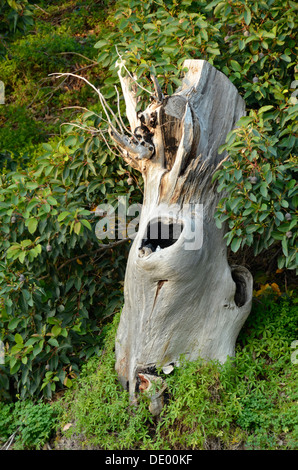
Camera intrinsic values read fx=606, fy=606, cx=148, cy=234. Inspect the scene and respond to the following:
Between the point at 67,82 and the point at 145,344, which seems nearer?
the point at 145,344

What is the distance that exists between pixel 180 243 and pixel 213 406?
1066mm

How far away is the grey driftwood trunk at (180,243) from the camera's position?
3.94 metres

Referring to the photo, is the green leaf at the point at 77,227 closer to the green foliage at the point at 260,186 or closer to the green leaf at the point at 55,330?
the green leaf at the point at 55,330

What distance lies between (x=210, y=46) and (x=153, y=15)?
0.55 meters

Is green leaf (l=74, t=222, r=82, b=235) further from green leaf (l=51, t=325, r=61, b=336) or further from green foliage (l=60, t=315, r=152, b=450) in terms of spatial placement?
green foliage (l=60, t=315, r=152, b=450)

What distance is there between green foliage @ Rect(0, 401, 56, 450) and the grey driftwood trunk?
2.10 ft

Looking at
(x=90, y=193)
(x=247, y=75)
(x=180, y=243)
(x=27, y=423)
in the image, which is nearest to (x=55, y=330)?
(x=27, y=423)

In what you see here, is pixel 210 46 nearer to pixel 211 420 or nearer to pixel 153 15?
pixel 153 15

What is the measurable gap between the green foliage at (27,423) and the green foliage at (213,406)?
111 millimetres

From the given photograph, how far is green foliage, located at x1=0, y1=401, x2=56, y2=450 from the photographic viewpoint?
4.25m

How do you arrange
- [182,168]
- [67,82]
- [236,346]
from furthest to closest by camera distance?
[67,82], [236,346], [182,168]
